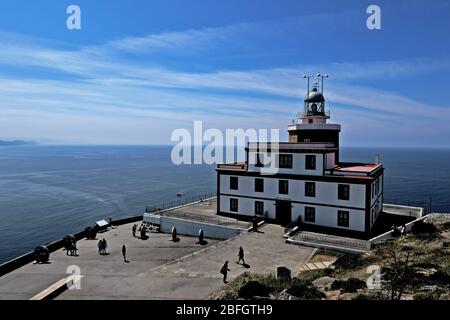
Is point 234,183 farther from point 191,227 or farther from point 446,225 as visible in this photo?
point 446,225

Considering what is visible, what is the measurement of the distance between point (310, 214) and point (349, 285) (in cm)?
1668

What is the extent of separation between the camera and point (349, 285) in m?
17.1

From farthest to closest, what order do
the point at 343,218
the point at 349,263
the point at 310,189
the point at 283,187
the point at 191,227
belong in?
the point at 191,227
the point at 283,187
the point at 310,189
the point at 343,218
the point at 349,263

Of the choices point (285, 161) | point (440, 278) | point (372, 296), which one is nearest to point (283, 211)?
point (285, 161)

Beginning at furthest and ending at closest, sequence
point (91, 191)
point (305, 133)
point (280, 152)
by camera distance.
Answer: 1. point (91, 191)
2. point (305, 133)
3. point (280, 152)

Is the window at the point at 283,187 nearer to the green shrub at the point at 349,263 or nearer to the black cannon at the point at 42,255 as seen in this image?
the green shrub at the point at 349,263

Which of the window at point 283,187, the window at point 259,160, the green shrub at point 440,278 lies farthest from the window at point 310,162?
the green shrub at point 440,278

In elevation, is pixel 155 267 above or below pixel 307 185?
below

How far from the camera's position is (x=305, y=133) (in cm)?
3853

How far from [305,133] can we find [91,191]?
67.9 meters

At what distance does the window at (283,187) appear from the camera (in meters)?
34.7
